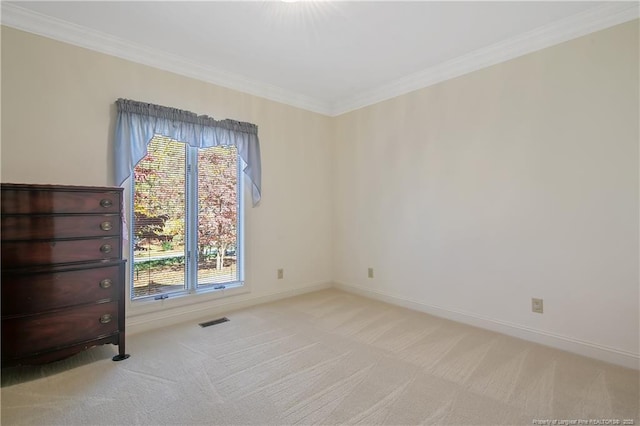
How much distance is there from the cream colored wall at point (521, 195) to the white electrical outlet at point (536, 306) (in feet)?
0.10

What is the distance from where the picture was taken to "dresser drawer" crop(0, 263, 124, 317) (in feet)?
6.50

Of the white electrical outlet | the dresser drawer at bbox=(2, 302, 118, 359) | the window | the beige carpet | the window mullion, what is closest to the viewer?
the beige carpet

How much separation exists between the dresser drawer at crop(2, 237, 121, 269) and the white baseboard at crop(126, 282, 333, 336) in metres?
0.87

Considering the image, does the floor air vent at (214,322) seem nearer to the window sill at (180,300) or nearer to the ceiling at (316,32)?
the window sill at (180,300)

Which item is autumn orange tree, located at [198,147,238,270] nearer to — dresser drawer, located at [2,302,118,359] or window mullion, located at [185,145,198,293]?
window mullion, located at [185,145,198,293]

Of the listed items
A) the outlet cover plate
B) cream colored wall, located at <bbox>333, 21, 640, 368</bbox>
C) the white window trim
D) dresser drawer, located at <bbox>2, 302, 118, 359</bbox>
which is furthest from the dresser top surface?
the outlet cover plate

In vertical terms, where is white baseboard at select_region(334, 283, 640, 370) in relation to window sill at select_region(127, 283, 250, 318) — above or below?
below

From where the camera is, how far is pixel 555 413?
1.77 meters

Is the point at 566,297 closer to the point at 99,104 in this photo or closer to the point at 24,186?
the point at 24,186

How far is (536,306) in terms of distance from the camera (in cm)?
270

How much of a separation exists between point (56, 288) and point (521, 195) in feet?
12.0

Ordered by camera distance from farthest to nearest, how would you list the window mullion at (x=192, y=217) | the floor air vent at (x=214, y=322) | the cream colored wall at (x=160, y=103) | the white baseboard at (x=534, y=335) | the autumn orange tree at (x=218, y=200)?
the autumn orange tree at (x=218, y=200), the window mullion at (x=192, y=217), the floor air vent at (x=214, y=322), the cream colored wall at (x=160, y=103), the white baseboard at (x=534, y=335)

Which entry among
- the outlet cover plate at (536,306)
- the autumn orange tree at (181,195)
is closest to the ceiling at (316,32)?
the autumn orange tree at (181,195)

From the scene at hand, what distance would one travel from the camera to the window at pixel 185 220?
9.72ft
